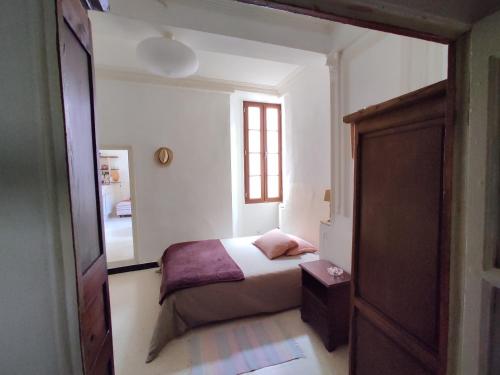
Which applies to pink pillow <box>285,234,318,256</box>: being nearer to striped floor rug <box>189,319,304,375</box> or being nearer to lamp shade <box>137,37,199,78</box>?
striped floor rug <box>189,319,304,375</box>

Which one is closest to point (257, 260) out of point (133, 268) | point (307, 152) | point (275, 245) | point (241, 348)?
point (275, 245)

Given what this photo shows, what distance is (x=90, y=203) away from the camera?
2.80ft

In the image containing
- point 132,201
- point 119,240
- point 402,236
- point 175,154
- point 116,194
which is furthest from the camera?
point 116,194

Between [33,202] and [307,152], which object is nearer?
[33,202]

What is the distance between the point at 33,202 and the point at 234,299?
2181 mm

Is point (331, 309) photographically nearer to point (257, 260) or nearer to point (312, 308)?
point (312, 308)

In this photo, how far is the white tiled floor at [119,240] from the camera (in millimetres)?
3807

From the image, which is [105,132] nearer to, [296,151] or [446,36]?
[296,151]

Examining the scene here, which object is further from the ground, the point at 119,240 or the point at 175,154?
the point at 175,154

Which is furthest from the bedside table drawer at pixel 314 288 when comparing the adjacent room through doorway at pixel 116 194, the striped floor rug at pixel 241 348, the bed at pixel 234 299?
the adjacent room through doorway at pixel 116 194

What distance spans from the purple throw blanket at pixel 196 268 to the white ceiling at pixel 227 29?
7.75 feet

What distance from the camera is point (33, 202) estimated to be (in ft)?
1.50

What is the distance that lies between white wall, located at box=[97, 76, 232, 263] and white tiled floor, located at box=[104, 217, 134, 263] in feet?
1.61

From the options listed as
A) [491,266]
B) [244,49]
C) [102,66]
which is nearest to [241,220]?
[244,49]
